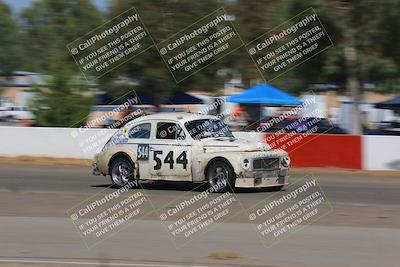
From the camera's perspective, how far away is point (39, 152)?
79.6ft

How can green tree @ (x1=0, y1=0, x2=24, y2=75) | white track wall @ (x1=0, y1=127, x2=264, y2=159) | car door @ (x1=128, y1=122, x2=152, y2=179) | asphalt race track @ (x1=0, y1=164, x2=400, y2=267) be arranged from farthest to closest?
green tree @ (x1=0, y1=0, x2=24, y2=75) → white track wall @ (x1=0, y1=127, x2=264, y2=159) → car door @ (x1=128, y1=122, x2=152, y2=179) → asphalt race track @ (x1=0, y1=164, x2=400, y2=267)

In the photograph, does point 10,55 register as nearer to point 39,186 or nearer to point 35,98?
point 35,98

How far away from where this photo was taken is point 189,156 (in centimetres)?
1445

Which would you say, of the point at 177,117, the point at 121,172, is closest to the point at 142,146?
the point at 121,172

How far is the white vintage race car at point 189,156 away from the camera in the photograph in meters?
14.1

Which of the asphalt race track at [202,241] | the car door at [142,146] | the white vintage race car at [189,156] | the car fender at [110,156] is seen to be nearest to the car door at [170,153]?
the white vintage race car at [189,156]

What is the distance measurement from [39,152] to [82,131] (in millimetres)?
1713

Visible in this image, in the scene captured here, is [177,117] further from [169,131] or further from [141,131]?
[141,131]

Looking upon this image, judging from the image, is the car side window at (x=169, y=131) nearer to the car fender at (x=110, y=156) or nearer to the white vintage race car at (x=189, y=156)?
the white vintage race car at (x=189, y=156)

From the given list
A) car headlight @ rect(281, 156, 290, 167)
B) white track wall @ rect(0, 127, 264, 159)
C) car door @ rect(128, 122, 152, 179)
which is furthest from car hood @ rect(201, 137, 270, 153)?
white track wall @ rect(0, 127, 264, 159)

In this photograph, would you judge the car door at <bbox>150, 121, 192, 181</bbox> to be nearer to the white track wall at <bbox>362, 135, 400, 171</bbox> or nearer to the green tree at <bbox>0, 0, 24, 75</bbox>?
the white track wall at <bbox>362, 135, 400, 171</bbox>

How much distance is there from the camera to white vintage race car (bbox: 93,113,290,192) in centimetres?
1407

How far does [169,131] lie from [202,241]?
235 inches

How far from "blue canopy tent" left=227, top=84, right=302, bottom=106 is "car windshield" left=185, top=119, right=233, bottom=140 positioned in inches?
673
